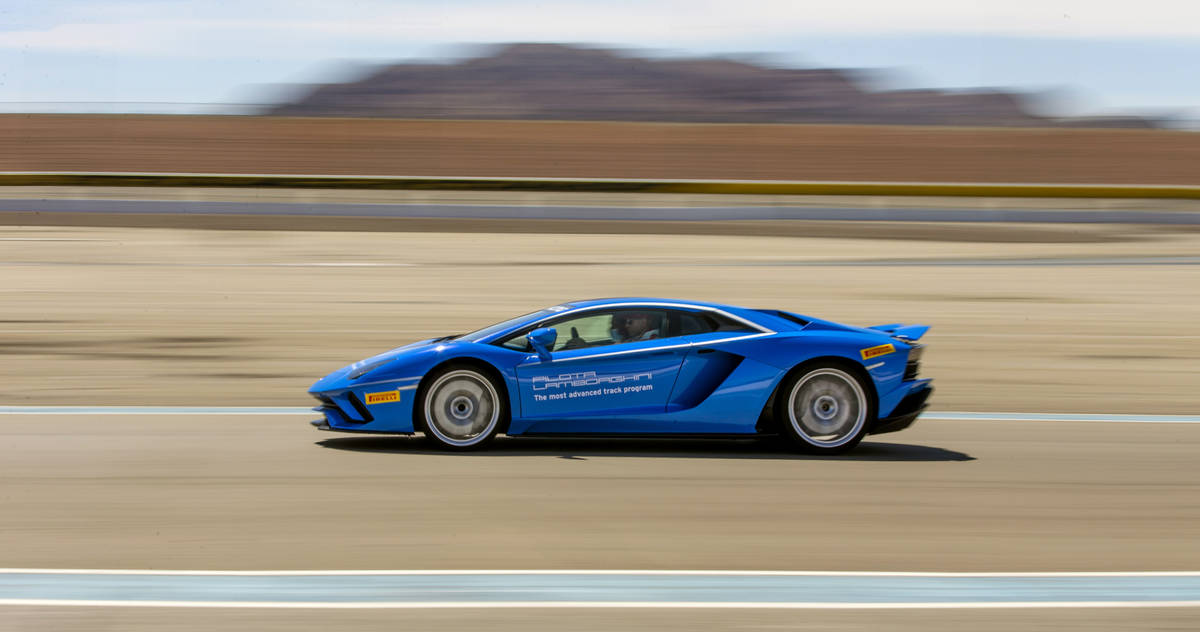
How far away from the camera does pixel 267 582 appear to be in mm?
4562

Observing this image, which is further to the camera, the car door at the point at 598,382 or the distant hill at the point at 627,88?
the distant hill at the point at 627,88

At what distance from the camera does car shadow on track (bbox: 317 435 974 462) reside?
23.3ft

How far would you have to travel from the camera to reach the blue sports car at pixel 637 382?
6984 mm

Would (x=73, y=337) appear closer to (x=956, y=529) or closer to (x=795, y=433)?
(x=795, y=433)

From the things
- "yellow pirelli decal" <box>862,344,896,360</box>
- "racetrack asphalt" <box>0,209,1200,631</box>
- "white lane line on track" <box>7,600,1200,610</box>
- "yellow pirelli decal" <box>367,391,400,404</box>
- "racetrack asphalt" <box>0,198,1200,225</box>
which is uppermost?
"racetrack asphalt" <box>0,198,1200,225</box>

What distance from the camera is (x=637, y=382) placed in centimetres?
699

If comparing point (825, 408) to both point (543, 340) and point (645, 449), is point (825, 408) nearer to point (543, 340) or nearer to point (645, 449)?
point (645, 449)

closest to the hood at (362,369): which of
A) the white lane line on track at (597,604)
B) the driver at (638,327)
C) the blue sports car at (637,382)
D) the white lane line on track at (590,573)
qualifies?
the blue sports car at (637,382)

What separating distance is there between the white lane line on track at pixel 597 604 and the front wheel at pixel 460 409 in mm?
2711

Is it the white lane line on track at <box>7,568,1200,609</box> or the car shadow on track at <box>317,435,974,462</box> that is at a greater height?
the car shadow on track at <box>317,435,974,462</box>

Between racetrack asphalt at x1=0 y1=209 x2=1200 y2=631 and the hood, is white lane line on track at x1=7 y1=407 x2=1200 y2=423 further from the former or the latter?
the hood

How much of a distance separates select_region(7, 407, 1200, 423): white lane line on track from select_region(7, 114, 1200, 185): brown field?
1437 inches

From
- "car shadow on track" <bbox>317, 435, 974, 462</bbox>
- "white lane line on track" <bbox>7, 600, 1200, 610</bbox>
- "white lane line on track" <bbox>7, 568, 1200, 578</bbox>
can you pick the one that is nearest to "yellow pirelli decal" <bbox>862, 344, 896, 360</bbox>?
"car shadow on track" <bbox>317, 435, 974, 462</bbox>

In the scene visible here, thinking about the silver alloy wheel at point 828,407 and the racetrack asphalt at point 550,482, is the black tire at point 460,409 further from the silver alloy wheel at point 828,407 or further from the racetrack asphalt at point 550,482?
the silver alloy wheel at point 828,407
